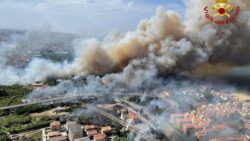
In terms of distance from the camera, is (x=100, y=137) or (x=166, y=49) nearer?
(x=100, y=137)

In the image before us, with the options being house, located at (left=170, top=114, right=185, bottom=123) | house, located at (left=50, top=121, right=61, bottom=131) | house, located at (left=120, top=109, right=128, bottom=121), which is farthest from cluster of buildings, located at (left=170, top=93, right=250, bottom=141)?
house, located at (left=50, top=121, right=61, bottom=131)

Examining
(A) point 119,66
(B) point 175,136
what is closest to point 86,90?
(A) point 119,66

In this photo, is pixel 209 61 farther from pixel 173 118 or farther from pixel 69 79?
pixel 69 79

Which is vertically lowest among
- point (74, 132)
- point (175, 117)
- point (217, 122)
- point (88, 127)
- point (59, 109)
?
point (59, 109)

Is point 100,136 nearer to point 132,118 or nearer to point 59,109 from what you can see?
point 132,118

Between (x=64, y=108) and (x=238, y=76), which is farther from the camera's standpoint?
(x=238, y=76)

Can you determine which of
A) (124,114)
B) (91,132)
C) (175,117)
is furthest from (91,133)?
(175,117)

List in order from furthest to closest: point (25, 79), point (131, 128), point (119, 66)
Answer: point (25, 79) → point (119, 66) → point (131, 128)

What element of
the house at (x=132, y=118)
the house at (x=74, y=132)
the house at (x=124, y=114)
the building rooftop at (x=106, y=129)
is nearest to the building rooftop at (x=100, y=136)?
the building rooftop at (x=106, y=129)
